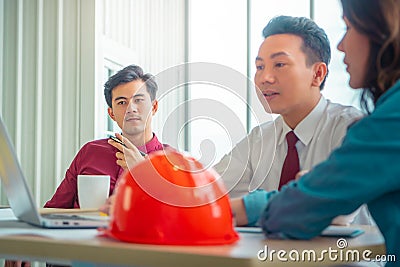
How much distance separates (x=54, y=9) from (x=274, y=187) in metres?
2.19

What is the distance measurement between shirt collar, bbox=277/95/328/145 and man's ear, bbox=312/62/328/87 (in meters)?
0.09

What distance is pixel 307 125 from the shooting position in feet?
6.12

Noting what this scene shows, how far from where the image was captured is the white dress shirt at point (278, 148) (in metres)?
1.77

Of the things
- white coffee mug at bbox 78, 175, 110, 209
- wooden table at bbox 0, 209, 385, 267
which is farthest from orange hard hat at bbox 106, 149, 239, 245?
white coffee mug at bbox 78, 175, 110, 209

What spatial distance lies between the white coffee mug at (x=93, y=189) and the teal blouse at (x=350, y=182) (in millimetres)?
817

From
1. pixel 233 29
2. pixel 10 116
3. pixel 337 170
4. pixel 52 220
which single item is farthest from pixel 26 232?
pixel 233 29

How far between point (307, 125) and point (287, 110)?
10 centimetres

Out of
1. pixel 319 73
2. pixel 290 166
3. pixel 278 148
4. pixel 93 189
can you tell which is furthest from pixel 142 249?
pixel 319 73

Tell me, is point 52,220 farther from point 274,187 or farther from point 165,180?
point 274,187

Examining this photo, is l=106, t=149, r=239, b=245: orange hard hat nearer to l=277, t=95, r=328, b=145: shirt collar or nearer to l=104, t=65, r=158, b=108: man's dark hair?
l=277, t=95, r=328, b=145: shirt collar

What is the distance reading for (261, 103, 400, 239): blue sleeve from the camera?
76 centimetres

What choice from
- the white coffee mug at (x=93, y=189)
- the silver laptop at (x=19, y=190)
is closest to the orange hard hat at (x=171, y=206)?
the silver laptop at (x=19, y=190)

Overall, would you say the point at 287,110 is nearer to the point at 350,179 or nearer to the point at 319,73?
the point at 319,73

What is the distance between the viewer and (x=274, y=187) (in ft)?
5.86
